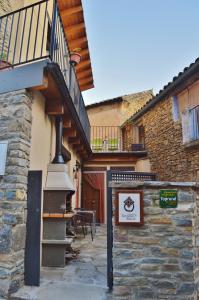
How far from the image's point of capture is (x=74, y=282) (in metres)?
3.51

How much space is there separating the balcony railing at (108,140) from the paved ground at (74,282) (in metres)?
9.20

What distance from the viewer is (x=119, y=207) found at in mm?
3297

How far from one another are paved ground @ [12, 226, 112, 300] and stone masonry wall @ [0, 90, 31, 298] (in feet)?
1.10

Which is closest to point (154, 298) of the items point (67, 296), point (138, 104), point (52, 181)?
point (67, 296)

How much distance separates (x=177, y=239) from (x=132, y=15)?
8252 mm

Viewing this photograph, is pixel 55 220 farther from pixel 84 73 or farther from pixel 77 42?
pixel 84 73

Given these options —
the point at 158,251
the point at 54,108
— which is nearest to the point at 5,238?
the point at 158,251

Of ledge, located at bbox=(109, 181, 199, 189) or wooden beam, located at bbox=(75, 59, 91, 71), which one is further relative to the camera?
wooden beam, located at bbox=(75, 59, 91, 71)

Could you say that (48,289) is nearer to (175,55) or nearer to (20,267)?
(20,267)

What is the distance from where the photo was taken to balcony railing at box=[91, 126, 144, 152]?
13891 millimetres

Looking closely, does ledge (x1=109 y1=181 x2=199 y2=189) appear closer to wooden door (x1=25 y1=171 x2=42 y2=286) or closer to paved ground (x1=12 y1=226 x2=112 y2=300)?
wooden door (x1=25 y1=171 x2=42 y2=286)

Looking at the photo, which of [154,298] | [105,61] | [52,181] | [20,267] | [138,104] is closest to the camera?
[154,298]

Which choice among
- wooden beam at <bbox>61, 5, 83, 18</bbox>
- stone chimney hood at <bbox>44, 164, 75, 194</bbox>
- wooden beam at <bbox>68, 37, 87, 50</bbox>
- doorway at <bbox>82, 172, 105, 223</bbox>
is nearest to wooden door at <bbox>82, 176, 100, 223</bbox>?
doorway at <bbox>82, 172, 105, 223</bbox>

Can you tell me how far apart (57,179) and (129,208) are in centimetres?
177
